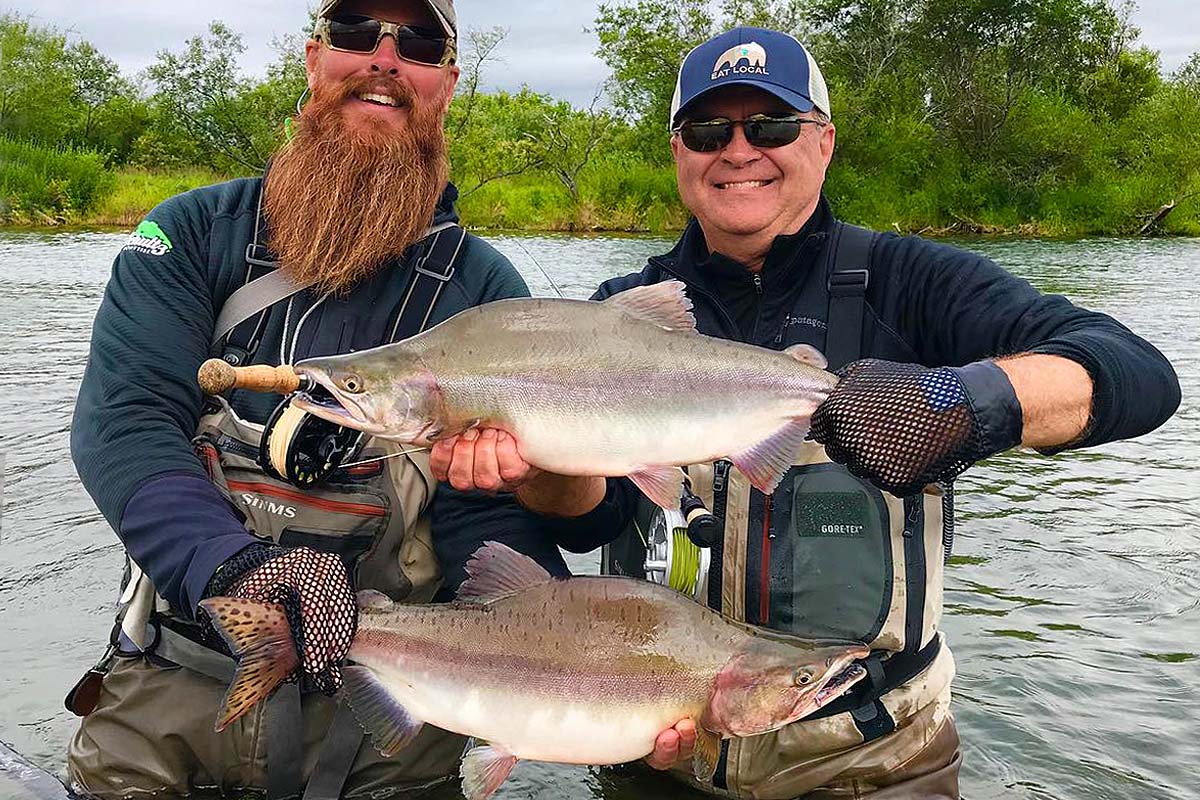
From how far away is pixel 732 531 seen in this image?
10.8 feet

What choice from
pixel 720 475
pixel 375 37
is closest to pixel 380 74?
pixel 375 37

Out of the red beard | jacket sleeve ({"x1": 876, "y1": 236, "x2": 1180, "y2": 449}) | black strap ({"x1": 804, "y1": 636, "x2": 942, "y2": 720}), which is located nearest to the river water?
jacket sleeve ({"x1": 876, "y1": 236, "x2": 1180, "y2": 449})

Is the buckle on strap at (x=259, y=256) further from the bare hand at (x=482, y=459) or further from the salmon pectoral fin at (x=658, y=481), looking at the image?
the salmon pectoral fin at (x=658, y=481)

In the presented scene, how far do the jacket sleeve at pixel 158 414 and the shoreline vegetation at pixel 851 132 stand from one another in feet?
106

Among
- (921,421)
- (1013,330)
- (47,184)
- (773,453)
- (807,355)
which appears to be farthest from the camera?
(47,184)

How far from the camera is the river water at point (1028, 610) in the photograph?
13.5 feet

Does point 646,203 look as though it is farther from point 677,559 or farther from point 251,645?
point 251,645

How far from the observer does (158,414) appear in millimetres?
3188

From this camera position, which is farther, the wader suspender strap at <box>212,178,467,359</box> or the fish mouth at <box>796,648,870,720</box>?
the wader suspender strap at <box>212,178,467,359</box>

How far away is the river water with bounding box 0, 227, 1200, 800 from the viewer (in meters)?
4.10

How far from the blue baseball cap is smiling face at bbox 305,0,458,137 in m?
0.94

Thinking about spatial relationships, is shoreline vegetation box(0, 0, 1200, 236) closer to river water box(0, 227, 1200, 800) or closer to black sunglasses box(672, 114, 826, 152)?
Result: river water box(0, 227, 1200, 800)

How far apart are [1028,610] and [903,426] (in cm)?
356

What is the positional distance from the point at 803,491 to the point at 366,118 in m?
2.08
